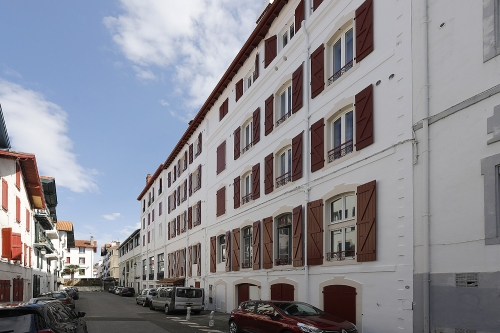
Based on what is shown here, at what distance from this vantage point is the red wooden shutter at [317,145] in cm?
1702

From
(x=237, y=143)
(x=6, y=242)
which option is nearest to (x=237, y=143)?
(x=237, y=143)

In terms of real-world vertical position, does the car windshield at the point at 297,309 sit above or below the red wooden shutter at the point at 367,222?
below

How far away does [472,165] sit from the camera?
10586 mm

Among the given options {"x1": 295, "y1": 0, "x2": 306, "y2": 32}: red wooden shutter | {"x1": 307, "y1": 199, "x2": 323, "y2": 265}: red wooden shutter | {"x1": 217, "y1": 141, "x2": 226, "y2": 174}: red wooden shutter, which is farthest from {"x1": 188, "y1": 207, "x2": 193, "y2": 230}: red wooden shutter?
{"x1": 295, "y1": 0, "x2": 306, "y2": 32}: red wooden shutter

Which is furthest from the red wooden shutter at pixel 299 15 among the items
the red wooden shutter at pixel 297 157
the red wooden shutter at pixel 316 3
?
the red wooden shutter at pixel 297 157

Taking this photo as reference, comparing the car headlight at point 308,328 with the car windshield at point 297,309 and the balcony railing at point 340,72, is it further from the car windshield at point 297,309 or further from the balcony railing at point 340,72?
the balcony railing at point 340,72

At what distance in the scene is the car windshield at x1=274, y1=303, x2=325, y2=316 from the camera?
1340cm

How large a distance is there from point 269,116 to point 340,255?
859 centimetres

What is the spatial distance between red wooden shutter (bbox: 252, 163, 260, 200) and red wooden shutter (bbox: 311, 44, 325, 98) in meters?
6.29

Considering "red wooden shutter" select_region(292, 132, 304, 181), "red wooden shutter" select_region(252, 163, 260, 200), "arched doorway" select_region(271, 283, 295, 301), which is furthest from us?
"red wooden shutter" select_region(252, 163, 260, 200)

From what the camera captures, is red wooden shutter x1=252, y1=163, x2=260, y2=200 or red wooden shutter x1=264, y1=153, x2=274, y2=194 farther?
red wooden shutter x1=252, y1=163, x2=260, y2=200

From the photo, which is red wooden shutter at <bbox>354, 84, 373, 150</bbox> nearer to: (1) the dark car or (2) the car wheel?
(2) the car wheel

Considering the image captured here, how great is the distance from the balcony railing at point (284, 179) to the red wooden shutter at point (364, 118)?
5349mm

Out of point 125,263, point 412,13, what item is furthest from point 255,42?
point 125,263
